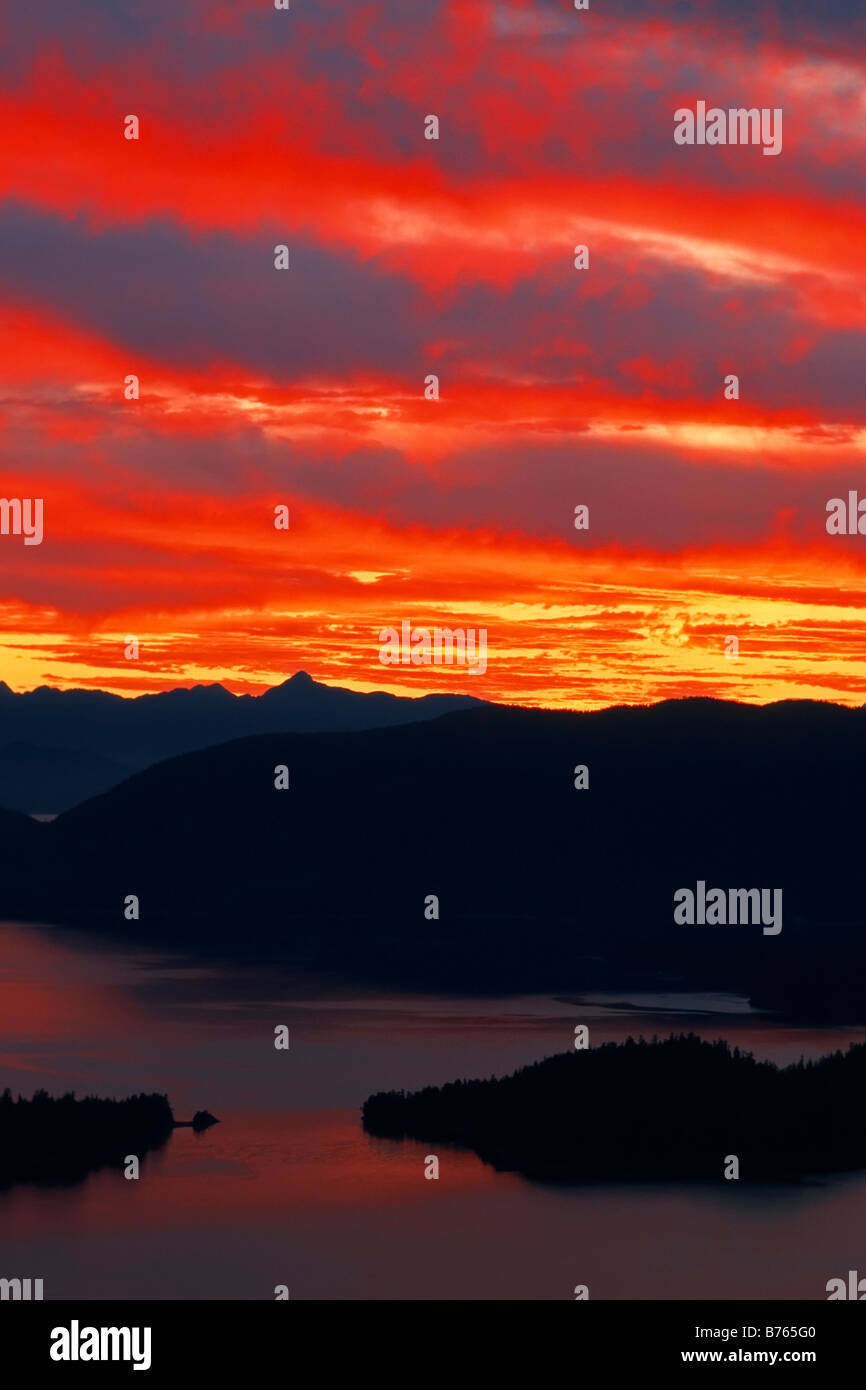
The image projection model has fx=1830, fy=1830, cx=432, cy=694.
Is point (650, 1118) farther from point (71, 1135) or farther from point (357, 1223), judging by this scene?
point (71, 1135)

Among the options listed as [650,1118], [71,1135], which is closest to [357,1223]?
[71,1135]

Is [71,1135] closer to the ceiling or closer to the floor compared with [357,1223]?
closer to the ceiling

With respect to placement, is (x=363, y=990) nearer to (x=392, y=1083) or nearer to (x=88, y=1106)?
(x=392, y=1083)

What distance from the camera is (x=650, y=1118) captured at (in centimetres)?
7694

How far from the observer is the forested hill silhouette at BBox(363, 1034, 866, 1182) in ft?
243

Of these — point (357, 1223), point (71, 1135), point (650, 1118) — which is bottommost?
point (357, 1223)

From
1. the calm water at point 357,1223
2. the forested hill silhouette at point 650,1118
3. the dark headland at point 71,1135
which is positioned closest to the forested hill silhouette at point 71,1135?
the dark headland at point 71,1135

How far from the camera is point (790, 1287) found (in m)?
59.7

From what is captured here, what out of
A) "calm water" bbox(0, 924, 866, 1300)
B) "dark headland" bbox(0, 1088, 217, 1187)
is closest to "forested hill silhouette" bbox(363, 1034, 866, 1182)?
"calm water" bbox(0, 924, 866, 1300)

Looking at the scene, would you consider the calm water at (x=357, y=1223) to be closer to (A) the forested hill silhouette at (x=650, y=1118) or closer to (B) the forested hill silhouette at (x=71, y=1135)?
(B) the forested hill silhouette at (x=71, y=1135)

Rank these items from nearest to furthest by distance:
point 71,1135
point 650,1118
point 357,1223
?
1. point 357,1223
2. point 71,1135
3. point 650,1118

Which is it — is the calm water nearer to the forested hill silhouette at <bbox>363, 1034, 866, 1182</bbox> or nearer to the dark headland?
the dark headland

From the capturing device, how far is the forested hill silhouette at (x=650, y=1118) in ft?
A: 243

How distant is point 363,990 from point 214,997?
45.4 ft
